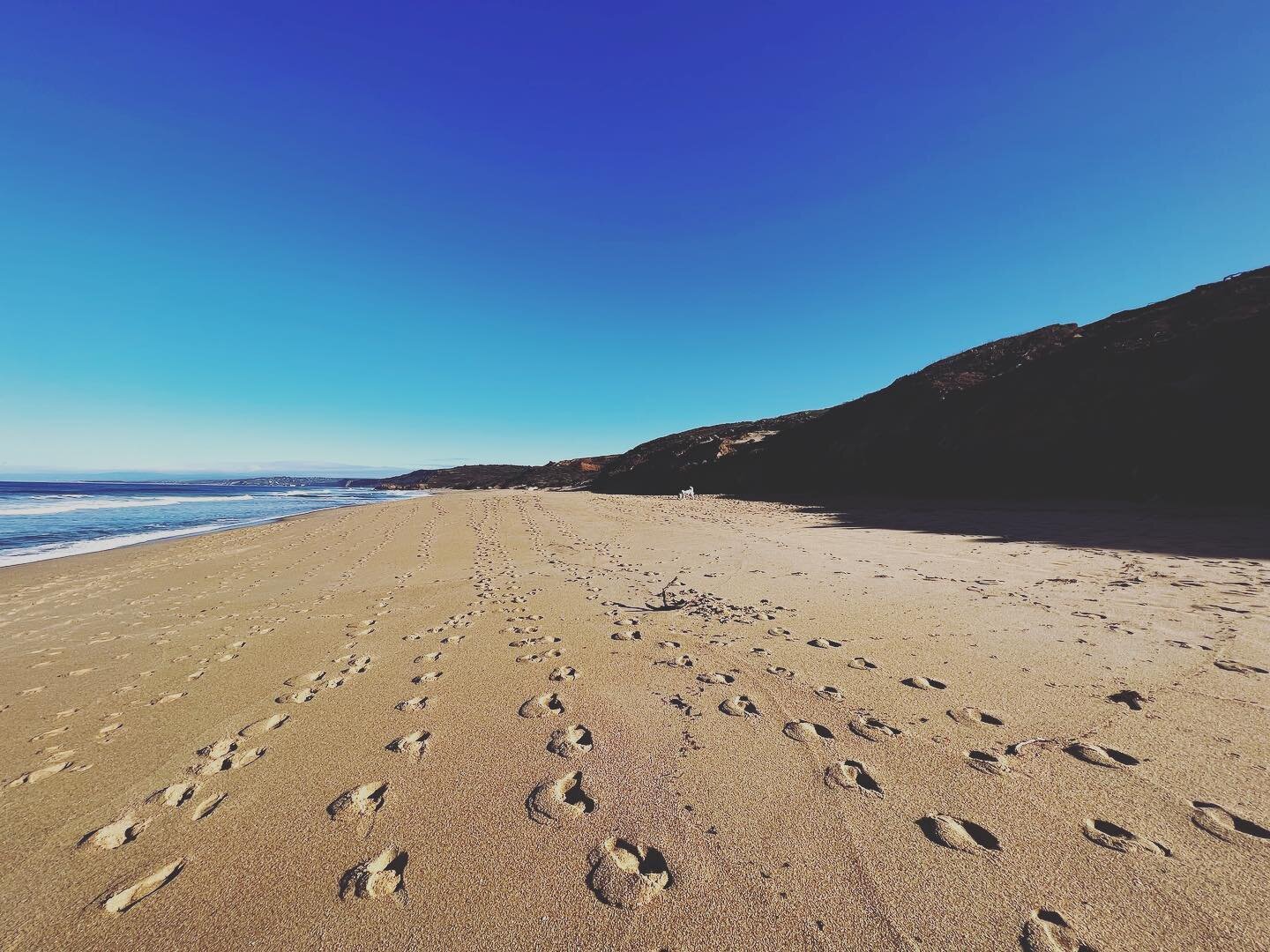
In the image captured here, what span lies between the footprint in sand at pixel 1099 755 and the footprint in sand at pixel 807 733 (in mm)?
1315

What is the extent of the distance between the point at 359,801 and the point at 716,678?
254cm

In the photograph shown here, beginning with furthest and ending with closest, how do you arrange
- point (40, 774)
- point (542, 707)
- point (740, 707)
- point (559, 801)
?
point (542, 707)
point (740, 707)
point (40, 774)
point (559, 801)

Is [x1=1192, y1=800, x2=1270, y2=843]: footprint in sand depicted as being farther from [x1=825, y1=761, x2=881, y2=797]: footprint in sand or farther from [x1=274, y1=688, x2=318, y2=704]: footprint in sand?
[x1=274, y1=688, x2=318, y2=704]: footprint in sand

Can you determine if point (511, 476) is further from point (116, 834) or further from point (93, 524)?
point (116, 834)

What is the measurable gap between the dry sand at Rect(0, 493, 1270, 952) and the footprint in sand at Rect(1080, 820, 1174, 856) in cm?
1

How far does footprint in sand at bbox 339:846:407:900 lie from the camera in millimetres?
1898

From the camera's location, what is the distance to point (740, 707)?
10.8 feet

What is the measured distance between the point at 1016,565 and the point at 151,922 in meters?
9.49

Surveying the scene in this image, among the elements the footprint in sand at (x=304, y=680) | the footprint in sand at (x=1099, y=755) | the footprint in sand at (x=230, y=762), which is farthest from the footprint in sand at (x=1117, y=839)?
the footprint in sand at (x=304, y=680)

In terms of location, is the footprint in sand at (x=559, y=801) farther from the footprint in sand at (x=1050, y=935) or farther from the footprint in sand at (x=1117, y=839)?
the footprint in sand at (x=1117, y=839)

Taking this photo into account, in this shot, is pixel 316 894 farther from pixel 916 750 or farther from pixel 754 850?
pixel 916 750

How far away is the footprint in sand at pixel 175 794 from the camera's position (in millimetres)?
2531

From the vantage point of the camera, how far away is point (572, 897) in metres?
1.83

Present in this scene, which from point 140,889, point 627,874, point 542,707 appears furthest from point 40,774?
point 627,874
